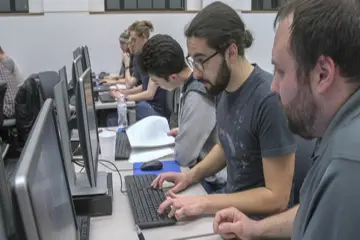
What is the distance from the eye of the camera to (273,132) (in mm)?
1388

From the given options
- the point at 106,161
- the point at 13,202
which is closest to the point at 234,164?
the point at 106,161

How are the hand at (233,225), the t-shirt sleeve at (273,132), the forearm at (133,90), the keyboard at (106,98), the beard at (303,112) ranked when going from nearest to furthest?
the beard at (303,112)
the hand at (233,225)
the t-shirt sleeve at (273,132)
the keyboard at (106,98)
the forearm at (133,90)

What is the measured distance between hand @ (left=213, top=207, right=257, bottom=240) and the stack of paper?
87 cm

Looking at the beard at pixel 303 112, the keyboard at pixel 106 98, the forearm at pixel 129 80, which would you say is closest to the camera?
the beard at pixel 303 112

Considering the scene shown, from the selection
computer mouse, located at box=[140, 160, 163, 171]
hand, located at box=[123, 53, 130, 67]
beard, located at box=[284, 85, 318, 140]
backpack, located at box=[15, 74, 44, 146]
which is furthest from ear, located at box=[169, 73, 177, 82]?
hand, located at box=[123, 53, 130, 67]

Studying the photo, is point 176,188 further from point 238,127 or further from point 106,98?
point 106,98

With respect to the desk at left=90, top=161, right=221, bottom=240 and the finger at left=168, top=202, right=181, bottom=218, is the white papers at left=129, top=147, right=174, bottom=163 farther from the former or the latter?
the finger at left=168, top=202, right=181, bottom=218

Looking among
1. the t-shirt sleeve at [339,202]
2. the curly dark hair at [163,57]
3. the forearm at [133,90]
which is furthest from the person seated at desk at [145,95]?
the t-shirt sleeve at [339,202]

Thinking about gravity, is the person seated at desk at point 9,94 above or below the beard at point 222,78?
below

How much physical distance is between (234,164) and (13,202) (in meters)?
1.10

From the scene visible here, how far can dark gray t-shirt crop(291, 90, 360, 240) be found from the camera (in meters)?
0.67

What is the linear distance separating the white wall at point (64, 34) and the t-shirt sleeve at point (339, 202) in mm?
5286

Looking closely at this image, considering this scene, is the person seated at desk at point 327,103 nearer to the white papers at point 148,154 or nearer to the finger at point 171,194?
the finger at point 171,194

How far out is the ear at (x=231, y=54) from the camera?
161 centimetres
